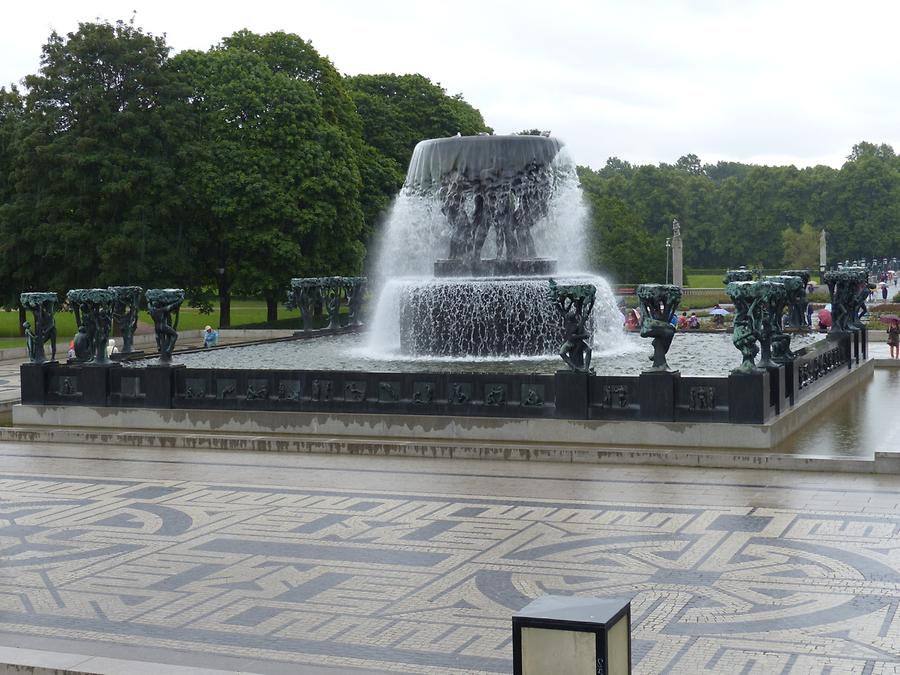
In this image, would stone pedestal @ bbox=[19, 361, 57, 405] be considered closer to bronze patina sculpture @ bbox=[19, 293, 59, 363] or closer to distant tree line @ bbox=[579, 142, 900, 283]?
bronze patina sculpture @ bbox=[19, 293, 59, 363]

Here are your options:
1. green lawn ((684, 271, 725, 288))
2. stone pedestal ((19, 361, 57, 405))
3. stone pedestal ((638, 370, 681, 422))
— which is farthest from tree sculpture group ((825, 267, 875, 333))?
green lawn ((684, 271, 725, 288))

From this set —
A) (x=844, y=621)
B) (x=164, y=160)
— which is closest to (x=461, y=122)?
(x=164, y=160)

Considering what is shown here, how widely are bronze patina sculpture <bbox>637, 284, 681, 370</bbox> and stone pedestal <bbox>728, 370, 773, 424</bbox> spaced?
1072mm

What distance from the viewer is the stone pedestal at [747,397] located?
56.5 feet

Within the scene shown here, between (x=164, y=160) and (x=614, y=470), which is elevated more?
(x=164, y=160)

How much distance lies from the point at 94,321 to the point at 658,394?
417 inches

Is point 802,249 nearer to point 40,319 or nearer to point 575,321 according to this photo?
point 575,321

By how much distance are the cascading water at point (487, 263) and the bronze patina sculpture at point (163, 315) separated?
6.08 meters

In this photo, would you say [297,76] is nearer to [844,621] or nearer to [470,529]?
[470,529]

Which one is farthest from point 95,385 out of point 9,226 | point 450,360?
point 9,226

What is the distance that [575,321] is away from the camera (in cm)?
1867

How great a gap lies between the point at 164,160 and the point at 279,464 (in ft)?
96.4

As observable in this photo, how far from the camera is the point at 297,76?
2010 inches

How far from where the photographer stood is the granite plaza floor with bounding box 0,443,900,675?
29.5ft
